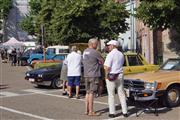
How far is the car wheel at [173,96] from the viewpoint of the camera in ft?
40.2

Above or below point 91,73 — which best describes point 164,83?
below

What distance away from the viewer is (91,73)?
36.7 feet

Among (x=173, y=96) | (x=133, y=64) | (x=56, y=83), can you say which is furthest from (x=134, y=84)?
(x=56, y=83)

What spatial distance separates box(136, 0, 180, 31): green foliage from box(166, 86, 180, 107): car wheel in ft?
20.7

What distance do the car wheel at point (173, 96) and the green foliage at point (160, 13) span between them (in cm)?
631

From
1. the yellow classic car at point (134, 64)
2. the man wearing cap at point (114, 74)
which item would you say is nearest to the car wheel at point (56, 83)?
the yellow classic car at point (134, 64)

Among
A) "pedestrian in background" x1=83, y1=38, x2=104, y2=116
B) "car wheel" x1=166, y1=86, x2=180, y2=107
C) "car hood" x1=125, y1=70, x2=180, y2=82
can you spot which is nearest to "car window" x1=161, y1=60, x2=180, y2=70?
"car hood" x1=125, y1=70, x2=180, y2=82

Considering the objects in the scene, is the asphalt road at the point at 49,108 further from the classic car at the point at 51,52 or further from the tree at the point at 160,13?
the classic car at the point at 51,52

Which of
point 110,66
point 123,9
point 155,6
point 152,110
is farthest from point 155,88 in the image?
point 123,9

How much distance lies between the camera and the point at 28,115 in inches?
448

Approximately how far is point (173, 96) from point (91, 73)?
262 cm

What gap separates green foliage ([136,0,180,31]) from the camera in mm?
18094

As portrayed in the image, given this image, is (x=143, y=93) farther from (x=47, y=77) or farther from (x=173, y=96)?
(x=47, y=77)

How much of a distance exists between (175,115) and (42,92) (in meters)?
6.92
